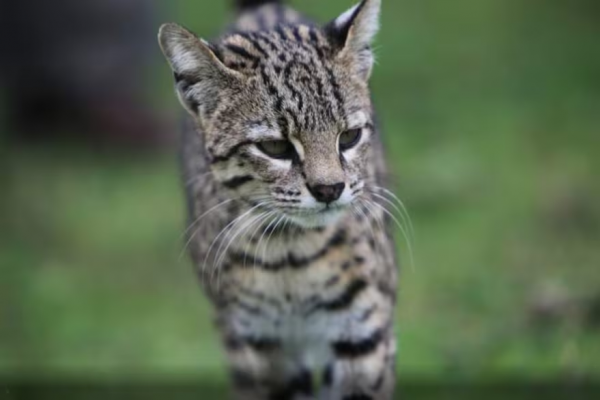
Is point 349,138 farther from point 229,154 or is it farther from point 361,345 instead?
point 361,345

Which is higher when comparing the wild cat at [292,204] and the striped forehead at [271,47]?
the striped forehead at [271,47]

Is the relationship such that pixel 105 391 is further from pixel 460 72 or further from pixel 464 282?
pixel 460 72

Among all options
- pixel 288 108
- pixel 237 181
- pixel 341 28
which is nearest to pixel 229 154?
pixel 237 181

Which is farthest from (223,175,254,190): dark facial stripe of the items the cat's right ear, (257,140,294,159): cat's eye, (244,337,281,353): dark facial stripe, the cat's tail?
the cat's tail

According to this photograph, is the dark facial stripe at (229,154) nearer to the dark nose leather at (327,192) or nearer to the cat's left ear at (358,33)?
the dark nose leather at (327,192)

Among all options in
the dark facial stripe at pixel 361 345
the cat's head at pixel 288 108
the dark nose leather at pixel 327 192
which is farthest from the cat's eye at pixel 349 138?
the dark facial stripe at pixel 361 345

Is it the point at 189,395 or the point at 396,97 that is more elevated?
the point at 396,97

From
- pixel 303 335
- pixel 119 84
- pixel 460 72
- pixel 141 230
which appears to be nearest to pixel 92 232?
pixel 141 230
